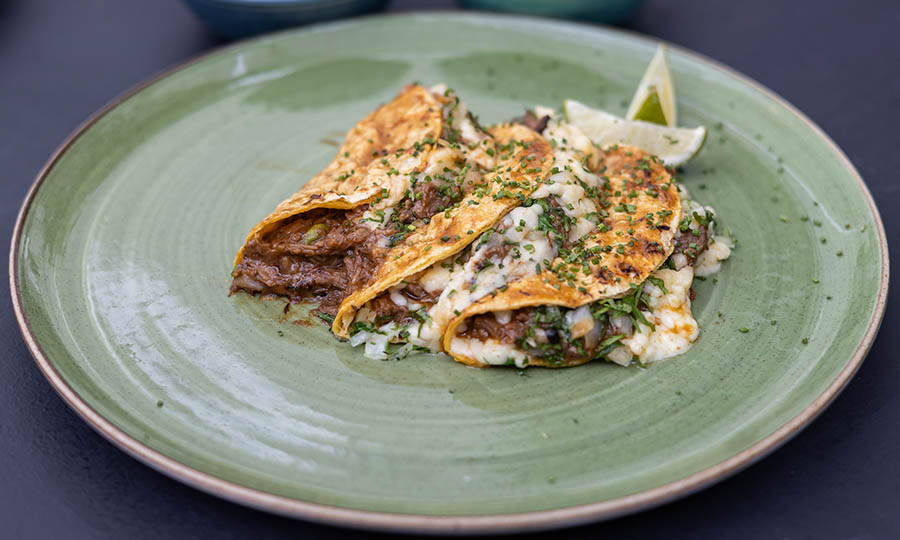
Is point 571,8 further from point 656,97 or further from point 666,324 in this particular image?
point 666,324

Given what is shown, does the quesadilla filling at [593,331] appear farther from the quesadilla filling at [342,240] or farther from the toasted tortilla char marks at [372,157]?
the toasted tortilla char marks at [372,157]

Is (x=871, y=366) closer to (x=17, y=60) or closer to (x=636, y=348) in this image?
(x=636, y=348)

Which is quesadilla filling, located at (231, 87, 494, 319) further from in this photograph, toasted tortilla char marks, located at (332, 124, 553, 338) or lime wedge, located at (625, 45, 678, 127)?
lime wedge, located at (625, 45, 678, 127)

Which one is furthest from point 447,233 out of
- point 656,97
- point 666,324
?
point 656,97

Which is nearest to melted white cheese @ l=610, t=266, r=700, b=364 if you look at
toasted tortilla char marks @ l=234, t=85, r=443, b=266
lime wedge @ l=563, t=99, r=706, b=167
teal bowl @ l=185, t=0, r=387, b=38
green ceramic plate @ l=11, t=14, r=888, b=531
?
green ceramic plate @ l=11, t=14, r=888, b=531

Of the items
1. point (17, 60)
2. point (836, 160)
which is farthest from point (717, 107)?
point (17, 60)
